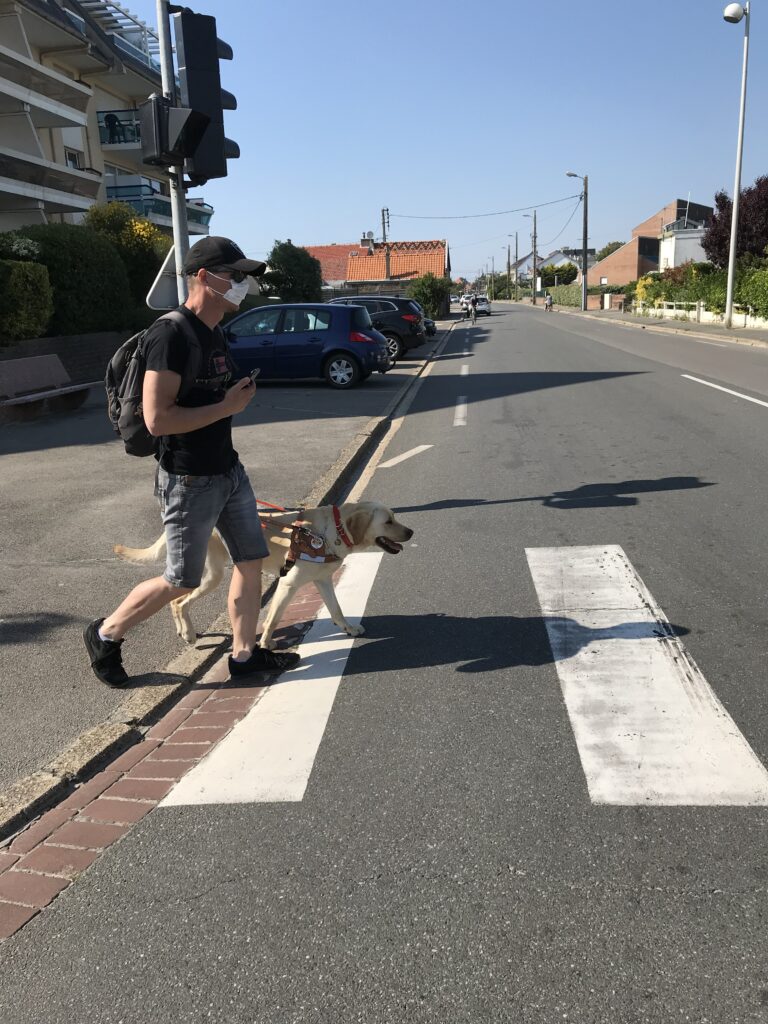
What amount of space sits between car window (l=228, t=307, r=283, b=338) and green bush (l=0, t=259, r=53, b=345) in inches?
141

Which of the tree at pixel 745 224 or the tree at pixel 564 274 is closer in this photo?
the tree at pixel 745 224

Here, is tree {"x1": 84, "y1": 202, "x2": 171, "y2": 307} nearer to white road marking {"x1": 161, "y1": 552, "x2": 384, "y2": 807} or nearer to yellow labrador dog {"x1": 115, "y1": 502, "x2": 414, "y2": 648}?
yellow labrador dog {"x1": 115, "y1": 502, "x2": 414, "y2": 648}

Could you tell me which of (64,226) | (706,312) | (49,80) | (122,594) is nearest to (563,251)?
(706,312)

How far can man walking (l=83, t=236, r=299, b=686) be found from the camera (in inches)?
132

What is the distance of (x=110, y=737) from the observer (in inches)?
139

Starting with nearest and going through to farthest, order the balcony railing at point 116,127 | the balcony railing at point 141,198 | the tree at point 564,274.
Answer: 1. the balcony railing at point 116,127
2. the balcony railing at point 141,198
3. the tree at point 564,274

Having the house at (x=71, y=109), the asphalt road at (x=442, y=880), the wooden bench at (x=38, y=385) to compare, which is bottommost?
the asphalt road at (x=442, y=880)

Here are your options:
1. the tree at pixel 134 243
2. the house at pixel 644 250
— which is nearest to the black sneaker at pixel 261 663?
the tree at pixel 134 243

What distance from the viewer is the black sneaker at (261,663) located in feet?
13.4

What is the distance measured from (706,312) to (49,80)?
29198 millimetres

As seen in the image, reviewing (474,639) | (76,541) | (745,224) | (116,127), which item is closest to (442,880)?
(474,639)

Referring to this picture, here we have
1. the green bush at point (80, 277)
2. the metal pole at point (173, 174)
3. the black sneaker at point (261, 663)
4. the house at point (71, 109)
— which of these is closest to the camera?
the black sneaker at point (261, 663)

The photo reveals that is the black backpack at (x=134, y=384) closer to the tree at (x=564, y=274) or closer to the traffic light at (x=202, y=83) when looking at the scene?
the traffic light at (x=202, y=83)

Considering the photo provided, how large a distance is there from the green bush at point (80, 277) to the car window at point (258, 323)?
9.95ft
